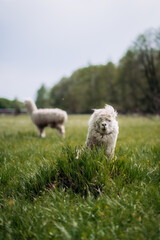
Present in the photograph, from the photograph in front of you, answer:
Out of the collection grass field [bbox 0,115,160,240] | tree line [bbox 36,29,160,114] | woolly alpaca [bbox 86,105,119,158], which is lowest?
grass field [bbox 0,115,160,240]

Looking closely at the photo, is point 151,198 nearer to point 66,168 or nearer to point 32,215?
point 66,168

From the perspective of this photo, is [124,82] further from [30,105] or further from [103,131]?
[103,131]

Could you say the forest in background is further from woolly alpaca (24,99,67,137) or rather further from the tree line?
woolly alpaca (24,99,67,137)

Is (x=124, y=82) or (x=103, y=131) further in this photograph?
(x=124, y=82)

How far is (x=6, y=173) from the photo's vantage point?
2.91 metres

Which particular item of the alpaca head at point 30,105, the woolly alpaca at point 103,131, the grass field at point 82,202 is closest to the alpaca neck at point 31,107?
the alpaca head at point 30,105

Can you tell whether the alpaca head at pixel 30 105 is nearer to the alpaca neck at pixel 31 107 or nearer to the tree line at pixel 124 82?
the alpaca neck at pixel 31 107

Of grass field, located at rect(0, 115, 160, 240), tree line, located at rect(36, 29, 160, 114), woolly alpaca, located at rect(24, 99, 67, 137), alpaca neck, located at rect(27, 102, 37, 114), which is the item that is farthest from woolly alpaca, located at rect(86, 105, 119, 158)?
tree line, located at rect(36, 29, 160, 114)

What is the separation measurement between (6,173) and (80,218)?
1675 millimetres

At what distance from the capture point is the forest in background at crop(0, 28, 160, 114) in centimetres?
1965

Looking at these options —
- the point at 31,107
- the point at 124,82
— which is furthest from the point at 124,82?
the point at 31,107

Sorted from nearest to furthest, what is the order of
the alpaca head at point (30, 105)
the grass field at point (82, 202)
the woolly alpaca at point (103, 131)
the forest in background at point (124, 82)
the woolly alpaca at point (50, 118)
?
the grass field at point (82, 202), the woolly alpaca at point (103, 131), the woolly alpaca at point (50, 118), the alpaca head at point (30, 105), the forest in background at point (124, 82)

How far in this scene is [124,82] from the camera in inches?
1251

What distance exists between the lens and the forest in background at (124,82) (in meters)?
19.7
